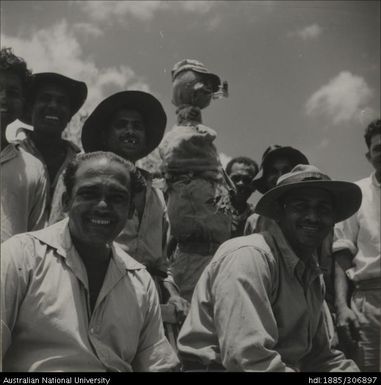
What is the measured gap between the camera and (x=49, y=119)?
3.64 meters

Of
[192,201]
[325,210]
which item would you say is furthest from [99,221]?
[192,201]

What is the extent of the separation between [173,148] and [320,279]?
6.16ft

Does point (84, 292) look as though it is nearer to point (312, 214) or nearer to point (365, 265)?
point (312, 214)

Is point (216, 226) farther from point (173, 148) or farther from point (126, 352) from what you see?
point (126, 352)

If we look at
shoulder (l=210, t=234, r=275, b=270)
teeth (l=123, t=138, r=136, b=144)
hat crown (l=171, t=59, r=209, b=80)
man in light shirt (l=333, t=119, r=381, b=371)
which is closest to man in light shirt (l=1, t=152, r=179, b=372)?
shoulder (l=210, t=234, r=275, b=270)

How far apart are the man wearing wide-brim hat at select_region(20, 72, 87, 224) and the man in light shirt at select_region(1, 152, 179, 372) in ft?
3.04

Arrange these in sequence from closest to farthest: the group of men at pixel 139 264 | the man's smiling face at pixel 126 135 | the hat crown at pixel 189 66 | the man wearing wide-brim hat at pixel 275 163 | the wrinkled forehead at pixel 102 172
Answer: the group of men at pixel 139 264 → the wrinkled forehead at pixel 102 172 → the man's smiling face at pixel 126 135 → the man wearing wide-brim hat at pixel 275 163 → the hat crown at pixel 189 66

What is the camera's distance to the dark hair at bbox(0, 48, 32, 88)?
139 inches

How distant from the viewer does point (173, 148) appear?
4.60 metres

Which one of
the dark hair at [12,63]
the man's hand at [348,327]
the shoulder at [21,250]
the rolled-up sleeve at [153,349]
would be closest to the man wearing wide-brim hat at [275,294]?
the rolled-up sleeve at [153,349]

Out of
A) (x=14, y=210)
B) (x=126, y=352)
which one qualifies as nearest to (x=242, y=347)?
(x=126, y=352)

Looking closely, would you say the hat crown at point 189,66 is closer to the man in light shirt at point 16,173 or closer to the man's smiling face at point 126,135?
the man's smiling face at point 126,135

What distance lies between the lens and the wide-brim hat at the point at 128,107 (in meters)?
3.67

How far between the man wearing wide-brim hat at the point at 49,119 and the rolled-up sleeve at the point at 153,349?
1274 millimetres
